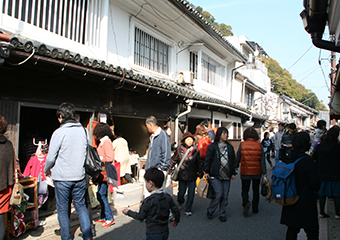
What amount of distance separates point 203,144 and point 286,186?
388 cm

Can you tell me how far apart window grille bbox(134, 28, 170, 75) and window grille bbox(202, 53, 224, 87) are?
360 centimetres

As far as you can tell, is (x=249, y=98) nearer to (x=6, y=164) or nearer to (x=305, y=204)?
(x=305, y=204)

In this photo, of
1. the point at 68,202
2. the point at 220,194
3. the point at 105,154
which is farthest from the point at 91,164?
the point at 220,194

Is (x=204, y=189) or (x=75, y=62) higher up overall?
(x=75, y=62)

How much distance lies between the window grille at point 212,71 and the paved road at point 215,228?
9871 mm

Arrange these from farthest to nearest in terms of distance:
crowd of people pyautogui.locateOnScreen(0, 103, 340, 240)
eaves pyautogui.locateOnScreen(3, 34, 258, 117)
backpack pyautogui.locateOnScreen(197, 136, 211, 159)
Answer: backpack pyautogui.locateOnScreen(197, 136, 211, 159) → eaves pyautogui.locateOnScreen(3, 34, 258, 117) → crowd of people pyautogui.locateOnScreen(0, 103, 340, 240)

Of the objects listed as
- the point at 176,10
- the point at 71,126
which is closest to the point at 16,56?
the point at 71,126

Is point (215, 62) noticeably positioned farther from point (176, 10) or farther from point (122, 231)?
point (122, 231)

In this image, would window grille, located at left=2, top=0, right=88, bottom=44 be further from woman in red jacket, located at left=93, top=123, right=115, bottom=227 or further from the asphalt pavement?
the asphalt pavement

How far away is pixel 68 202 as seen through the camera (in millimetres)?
4105

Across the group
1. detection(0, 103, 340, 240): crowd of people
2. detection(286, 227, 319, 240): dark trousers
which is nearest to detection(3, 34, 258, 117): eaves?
detection(0, 103, 340, 240): crowd of people

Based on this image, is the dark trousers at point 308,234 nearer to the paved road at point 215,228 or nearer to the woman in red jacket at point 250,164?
the paved road at point 215,228

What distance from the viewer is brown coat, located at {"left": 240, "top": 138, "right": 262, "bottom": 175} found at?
19.9ft

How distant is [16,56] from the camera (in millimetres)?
4461
